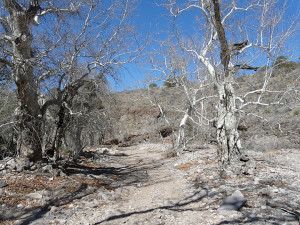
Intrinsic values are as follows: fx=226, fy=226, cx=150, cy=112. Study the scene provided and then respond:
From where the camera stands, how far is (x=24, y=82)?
556 centimetres

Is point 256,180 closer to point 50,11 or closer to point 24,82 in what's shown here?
point 24,82

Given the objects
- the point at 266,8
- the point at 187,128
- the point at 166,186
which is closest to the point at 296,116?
the point at 187,128

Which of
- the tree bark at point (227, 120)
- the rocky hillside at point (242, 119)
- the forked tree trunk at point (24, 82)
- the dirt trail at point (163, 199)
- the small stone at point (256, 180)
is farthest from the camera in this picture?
the rocky hillside at point (242, 119)

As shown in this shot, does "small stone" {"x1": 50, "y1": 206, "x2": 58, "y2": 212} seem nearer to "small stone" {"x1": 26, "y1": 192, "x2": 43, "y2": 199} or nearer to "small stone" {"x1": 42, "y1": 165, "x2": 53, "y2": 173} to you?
"small stone" {"x1": 26, "y1": 192, "x2": 43, "y2": 199}

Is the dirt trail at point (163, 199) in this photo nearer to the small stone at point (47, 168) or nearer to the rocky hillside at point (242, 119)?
the small stone at point (47, 168)

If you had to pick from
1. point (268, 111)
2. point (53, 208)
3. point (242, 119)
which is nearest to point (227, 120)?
point (242, 119)

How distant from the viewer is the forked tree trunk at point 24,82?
17.6 feet

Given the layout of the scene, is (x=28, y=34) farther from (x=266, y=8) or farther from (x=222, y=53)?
(x=266, y=8)

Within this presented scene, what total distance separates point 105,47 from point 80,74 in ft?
3.94

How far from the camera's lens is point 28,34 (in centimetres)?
563

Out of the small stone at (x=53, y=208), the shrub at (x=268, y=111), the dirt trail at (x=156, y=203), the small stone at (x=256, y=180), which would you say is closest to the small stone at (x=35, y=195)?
the small stone at (x=53, y=208)

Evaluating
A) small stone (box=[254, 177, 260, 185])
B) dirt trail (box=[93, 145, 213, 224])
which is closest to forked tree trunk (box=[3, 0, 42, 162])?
dirt trail (box=[93, 145, 213, 224])

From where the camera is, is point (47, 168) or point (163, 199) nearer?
point (163, 199)

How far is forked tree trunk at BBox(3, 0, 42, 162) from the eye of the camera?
17.6ft
